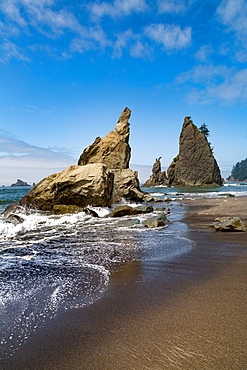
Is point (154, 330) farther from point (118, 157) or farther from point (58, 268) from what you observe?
point (118, 157)

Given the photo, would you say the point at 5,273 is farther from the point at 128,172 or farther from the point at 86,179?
the point at 128,172

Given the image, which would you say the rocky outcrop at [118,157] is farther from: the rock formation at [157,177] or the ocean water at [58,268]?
the rock formation at [157,177]

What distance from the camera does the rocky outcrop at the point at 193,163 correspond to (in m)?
85.9

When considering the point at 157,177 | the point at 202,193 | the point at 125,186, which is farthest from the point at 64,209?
the point at 157,177

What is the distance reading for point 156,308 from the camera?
2.54m

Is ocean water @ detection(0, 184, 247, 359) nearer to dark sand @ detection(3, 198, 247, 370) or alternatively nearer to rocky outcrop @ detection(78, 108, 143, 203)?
dark sand @ detection(3, 198, 247, 370)

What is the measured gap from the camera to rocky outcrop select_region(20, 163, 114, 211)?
15.0 m

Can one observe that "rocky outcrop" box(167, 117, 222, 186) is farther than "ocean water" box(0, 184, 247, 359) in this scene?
Yes

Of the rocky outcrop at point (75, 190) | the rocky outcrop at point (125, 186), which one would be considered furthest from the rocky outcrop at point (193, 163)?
the rocky outcrop at point (75, 190)

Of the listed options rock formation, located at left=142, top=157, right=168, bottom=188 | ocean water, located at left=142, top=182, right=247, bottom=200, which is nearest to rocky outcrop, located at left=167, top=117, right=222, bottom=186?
rock formation, located at left=142, top=157, right=168, bottom=188

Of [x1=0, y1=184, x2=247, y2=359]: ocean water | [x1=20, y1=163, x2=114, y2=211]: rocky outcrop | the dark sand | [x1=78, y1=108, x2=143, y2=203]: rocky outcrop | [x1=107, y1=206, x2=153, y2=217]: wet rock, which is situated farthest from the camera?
[x1=78, y1=108, x2=143, y2=203]: rocky outcrop

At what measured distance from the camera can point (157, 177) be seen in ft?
312

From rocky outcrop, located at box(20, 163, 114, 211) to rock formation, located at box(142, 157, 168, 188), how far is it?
79952 millimetres

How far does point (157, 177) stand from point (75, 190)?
82213mm
